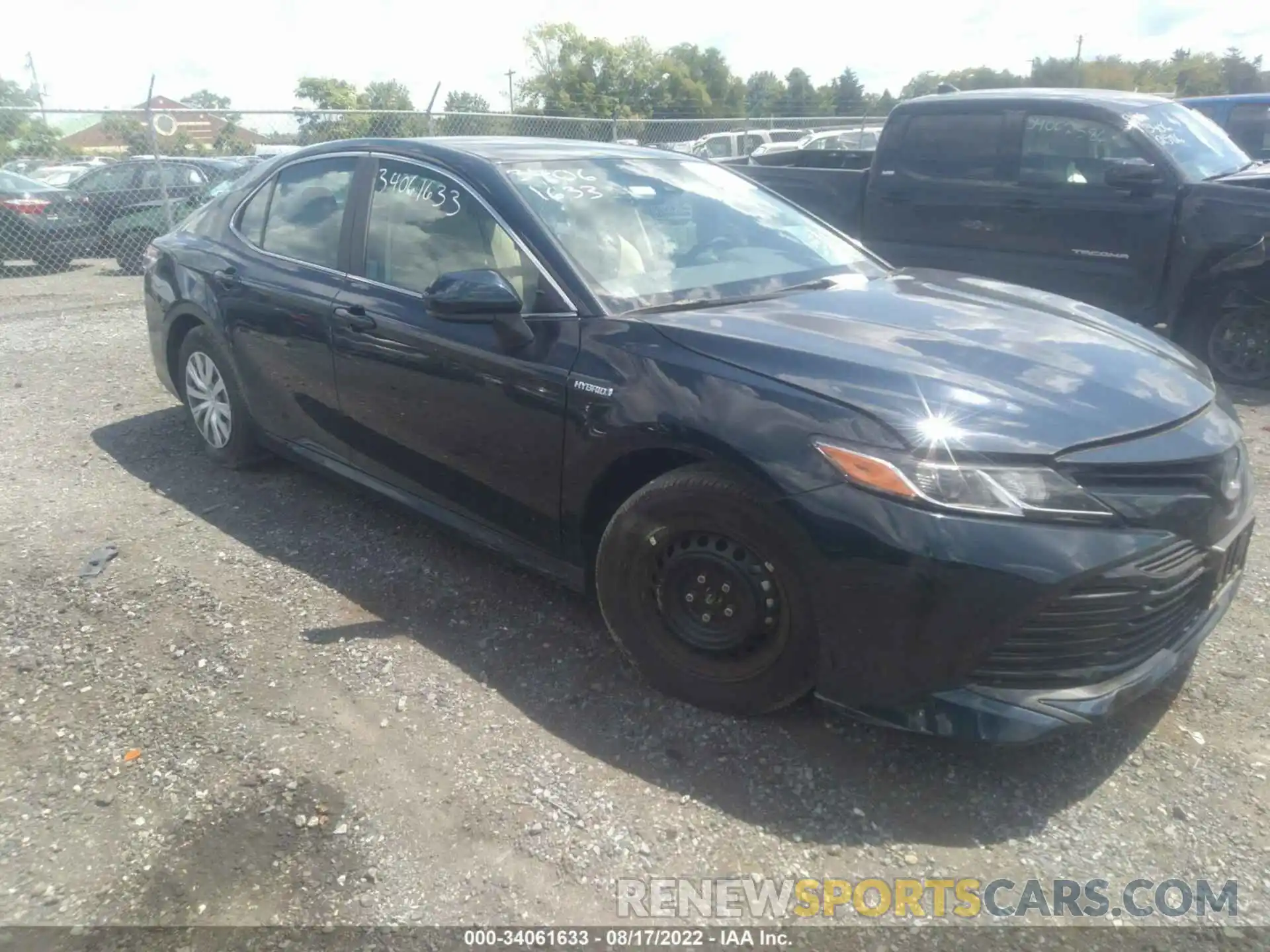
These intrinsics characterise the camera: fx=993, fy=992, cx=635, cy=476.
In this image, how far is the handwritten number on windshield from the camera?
145 inches

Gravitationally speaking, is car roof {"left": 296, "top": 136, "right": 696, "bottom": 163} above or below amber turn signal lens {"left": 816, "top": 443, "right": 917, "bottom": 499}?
above

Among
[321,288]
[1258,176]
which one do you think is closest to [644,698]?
[321,288]

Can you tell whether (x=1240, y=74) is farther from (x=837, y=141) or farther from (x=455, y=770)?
(x=455, y=770)

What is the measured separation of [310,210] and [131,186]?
11.0 metres

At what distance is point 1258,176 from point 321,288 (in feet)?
19.8

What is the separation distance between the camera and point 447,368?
138 inches

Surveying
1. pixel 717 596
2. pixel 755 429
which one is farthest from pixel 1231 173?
pixel 717 596

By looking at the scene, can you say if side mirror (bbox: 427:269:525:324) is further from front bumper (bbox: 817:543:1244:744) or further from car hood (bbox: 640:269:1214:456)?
→ front bumper (bbox: 817:543:1244:744)

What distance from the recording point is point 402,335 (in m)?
3.68

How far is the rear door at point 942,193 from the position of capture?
7.16m

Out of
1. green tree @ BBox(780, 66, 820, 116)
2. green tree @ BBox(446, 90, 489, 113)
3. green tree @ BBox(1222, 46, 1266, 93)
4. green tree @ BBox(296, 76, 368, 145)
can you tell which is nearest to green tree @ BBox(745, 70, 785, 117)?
green tree @ BBox(780, 66, 820, 116)

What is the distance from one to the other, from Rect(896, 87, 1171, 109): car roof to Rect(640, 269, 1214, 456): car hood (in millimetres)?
4085

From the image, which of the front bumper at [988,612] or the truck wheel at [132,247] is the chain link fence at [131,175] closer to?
the truck wheel at [132,247]

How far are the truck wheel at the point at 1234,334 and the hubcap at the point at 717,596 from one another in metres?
5.30
